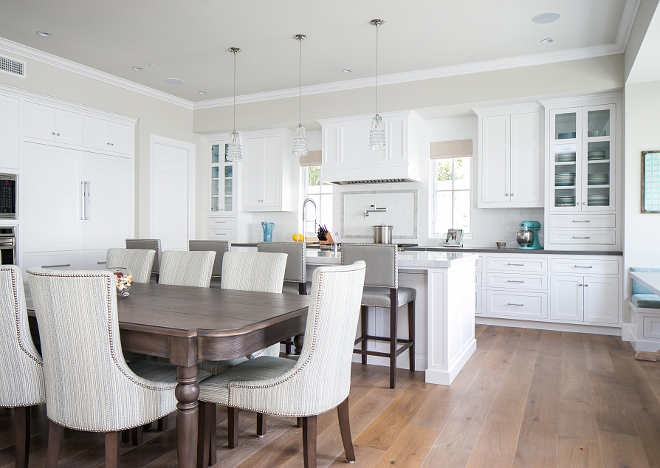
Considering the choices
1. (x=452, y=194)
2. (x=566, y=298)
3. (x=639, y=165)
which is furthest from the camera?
(x=452, y=194)

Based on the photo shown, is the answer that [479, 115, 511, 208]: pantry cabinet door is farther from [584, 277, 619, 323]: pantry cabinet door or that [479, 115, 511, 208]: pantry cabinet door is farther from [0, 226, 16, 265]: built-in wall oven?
[0, 226, 16, 265]: built-in wall oven

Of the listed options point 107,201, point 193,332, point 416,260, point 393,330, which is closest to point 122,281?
point 193,332

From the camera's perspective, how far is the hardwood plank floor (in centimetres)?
217

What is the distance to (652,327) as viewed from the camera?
395 cm

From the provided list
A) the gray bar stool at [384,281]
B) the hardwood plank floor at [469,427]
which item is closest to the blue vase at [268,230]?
the hardwood plank floor at [469,427]

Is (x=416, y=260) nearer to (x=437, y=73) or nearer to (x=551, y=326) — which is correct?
(x=551, y=326)

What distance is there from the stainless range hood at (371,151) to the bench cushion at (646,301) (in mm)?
2452

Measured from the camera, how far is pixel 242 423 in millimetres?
2566

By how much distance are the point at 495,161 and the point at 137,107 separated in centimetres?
415

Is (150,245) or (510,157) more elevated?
(510,157)

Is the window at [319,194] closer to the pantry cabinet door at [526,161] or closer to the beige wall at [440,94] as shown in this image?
the beige wall at [440,94]

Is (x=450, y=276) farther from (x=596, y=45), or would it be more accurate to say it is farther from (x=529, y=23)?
(x=596, y=45)

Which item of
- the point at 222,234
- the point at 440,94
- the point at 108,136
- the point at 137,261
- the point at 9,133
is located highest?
the point at 440,94

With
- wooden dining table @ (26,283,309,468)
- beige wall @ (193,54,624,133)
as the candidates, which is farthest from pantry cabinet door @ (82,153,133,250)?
wooden dining table @ (26,283,309,468)
